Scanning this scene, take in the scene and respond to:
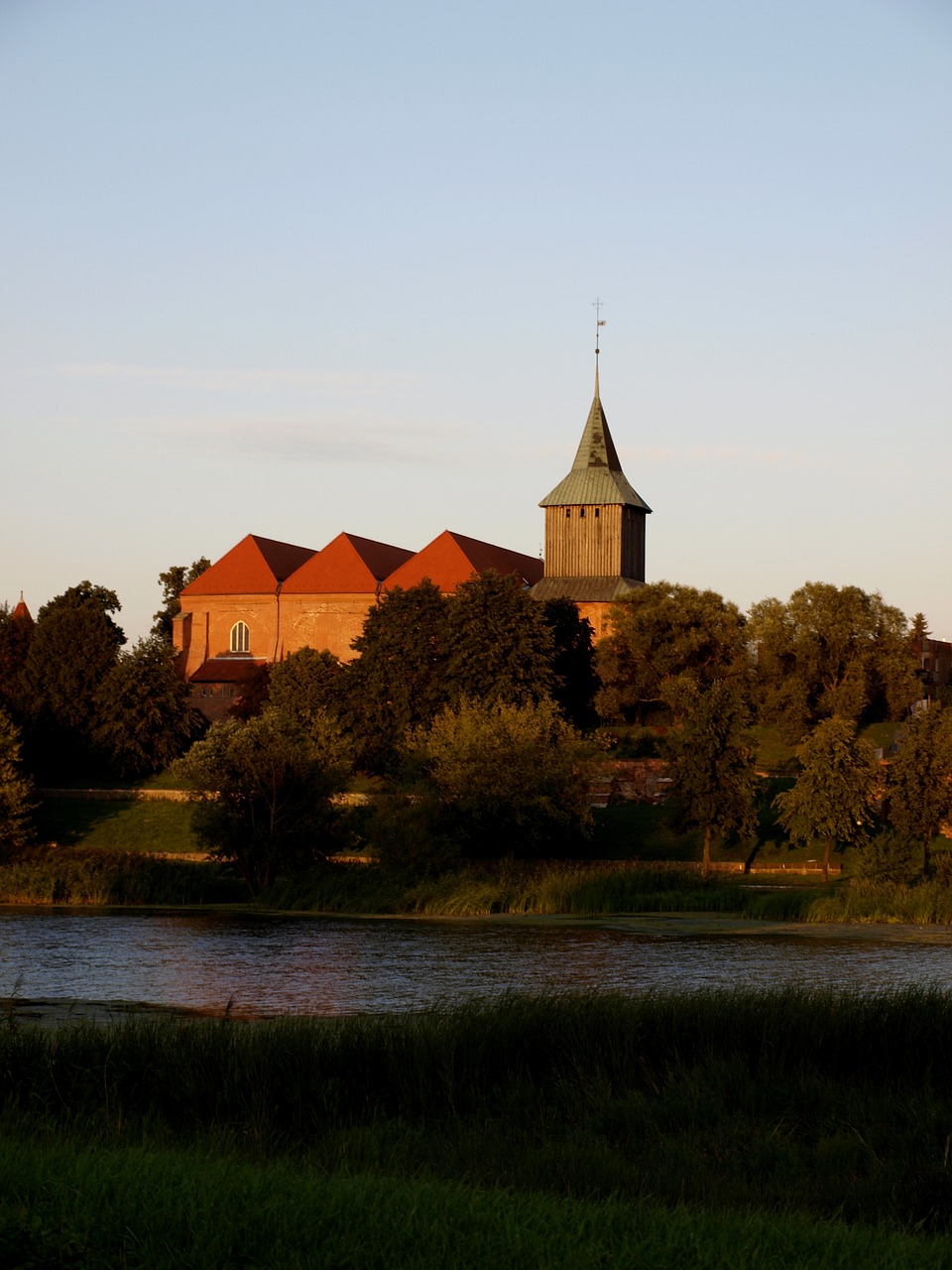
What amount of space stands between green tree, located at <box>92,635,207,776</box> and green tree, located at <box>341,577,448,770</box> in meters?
9.19

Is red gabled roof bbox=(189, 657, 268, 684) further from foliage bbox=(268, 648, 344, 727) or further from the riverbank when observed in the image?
the riverbank

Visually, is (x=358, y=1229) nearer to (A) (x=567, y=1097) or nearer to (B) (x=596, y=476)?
(A) (x=567, y=1097)

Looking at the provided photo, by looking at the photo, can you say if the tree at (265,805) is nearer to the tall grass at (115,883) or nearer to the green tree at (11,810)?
the tall grass at (115,883)

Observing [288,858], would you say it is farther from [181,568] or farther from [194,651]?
[181,568]

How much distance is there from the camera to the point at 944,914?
112ft

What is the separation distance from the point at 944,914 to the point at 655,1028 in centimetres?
2117

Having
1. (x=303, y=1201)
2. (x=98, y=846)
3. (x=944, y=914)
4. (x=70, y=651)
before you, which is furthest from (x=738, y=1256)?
(x=70, y=651)

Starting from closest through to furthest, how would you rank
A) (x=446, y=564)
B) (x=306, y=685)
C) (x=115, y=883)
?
1. (x=115, y=883)
2. (x=306, y=685)
3. (x=446, y=564)

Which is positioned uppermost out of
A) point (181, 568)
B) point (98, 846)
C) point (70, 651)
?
point (181, 568)

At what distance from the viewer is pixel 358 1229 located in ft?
26.2

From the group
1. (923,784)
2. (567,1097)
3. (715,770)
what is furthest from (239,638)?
(567,1097)

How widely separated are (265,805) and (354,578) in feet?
180

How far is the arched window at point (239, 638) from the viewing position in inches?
4048

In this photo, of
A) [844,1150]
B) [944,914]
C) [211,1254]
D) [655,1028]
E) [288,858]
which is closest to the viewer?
[211,1254]
